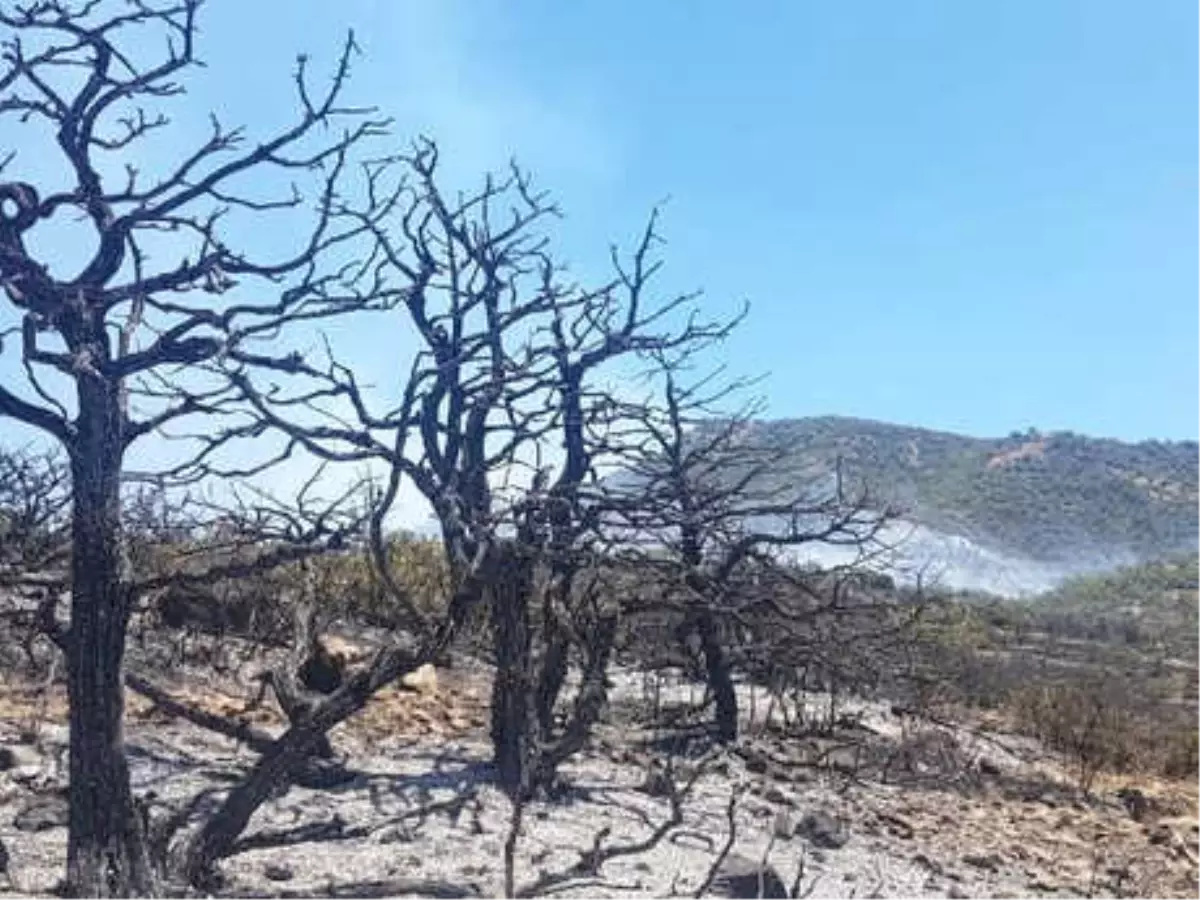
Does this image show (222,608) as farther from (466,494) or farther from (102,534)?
(102,534)

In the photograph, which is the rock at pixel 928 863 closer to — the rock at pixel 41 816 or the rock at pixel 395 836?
the rock at pixel 395 836

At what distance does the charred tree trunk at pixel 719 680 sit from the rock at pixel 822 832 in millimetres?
2048

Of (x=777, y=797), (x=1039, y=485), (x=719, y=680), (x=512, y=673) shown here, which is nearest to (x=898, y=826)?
(x=777, y=797)

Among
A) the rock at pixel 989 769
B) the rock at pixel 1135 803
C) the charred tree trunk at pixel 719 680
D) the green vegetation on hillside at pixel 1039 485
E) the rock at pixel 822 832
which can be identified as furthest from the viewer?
the green vegetation on hillside at pixel 1039 485

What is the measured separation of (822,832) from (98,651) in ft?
16.3

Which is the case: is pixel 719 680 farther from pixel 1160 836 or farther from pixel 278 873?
pixel 278 873

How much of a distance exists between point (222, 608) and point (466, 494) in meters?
3.89

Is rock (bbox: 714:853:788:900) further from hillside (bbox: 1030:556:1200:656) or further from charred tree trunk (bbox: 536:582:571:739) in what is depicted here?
Result: hillside (bbox: 1030:556:1200:656)

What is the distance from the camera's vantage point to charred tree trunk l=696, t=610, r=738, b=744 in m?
11.6

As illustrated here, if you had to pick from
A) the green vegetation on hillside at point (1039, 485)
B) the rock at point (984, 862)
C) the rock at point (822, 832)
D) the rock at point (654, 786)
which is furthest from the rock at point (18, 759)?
the green vegetation on hillside at point (1039, 485)

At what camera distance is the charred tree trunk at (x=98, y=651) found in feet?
18.5

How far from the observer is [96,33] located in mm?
5801

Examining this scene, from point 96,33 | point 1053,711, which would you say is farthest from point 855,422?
point 96,33

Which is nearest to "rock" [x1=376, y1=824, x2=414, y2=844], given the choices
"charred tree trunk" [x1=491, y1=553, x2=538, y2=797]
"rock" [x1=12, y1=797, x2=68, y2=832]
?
"charred tree trunk" [x1=491, y1=553, x2=538, y2=797]
